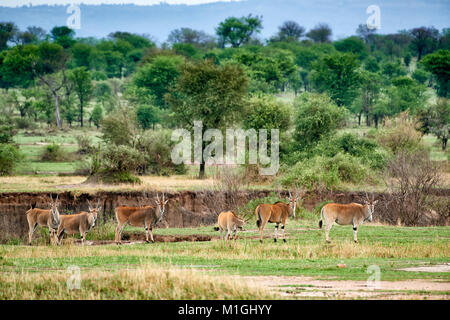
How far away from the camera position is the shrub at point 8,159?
155 feet

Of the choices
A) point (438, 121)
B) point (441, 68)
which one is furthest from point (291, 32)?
point (438, 121)

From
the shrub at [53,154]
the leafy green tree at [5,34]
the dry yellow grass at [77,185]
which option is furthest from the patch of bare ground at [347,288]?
the leafy green tree at [5,34]

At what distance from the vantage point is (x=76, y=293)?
16.4 m

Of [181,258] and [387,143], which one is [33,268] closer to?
[181,258]

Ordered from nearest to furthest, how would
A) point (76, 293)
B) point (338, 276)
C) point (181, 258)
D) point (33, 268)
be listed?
point (76, 293)
point (338, 276)
point (33, 268)
point (181, 258)

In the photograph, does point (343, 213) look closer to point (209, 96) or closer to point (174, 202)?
point (174, 202)

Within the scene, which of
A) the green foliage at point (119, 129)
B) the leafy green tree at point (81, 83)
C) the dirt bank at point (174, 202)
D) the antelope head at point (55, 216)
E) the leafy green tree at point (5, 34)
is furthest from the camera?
the leafy green tree at point (5, 34)

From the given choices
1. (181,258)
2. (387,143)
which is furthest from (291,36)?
(181,258)

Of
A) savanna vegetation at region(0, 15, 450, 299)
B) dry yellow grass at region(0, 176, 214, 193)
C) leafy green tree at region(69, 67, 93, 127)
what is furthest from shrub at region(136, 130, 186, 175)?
leafy green tree at region(69, 67, 93, 127)

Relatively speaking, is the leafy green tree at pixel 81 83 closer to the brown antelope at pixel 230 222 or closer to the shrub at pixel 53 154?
the shrub at pixel 53 154

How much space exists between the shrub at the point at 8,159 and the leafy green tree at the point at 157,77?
134ft

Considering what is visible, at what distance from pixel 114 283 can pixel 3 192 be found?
2135 centimetres

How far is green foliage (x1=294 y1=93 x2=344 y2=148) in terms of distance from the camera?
165ft

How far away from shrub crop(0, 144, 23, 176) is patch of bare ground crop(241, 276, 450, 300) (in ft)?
110
